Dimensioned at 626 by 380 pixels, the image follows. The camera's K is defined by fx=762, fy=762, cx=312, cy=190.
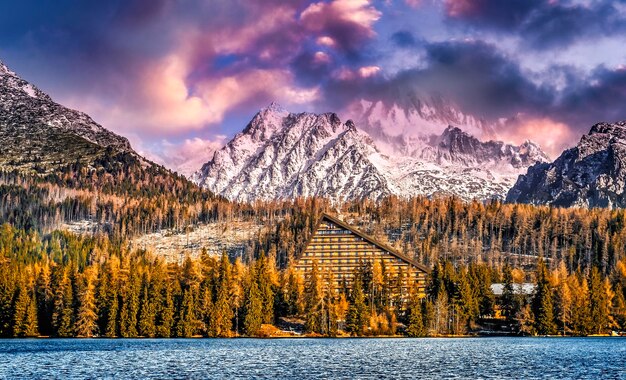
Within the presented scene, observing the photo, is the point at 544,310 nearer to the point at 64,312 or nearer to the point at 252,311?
the point at 252,311

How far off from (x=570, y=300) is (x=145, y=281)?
107 metres

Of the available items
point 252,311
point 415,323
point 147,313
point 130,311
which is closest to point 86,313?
point 130,311

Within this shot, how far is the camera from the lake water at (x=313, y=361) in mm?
89562

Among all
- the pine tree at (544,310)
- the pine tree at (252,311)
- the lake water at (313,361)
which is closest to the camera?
the lake water at (313,361)

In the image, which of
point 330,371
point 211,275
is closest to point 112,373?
point 330,371

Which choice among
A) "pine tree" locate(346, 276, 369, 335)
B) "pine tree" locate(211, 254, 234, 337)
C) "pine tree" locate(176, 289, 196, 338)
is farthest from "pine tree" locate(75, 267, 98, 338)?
"pine tree" locate(346, 276, 369, 335)

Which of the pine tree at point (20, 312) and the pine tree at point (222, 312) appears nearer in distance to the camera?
the pine tree at point (20, 312)

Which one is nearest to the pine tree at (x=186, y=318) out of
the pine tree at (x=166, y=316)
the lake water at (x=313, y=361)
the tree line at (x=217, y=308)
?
the tree line at (x=217, y=308)

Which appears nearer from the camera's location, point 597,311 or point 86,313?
point 86,313

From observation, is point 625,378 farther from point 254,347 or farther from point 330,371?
point 254,347

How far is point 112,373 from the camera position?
295 feet

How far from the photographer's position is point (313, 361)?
10819 cm

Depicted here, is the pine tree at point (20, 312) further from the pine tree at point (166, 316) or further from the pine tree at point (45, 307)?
the pine tree at point (166, 316)

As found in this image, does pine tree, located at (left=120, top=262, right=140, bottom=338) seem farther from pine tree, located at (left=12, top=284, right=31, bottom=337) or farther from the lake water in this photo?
the lake water
